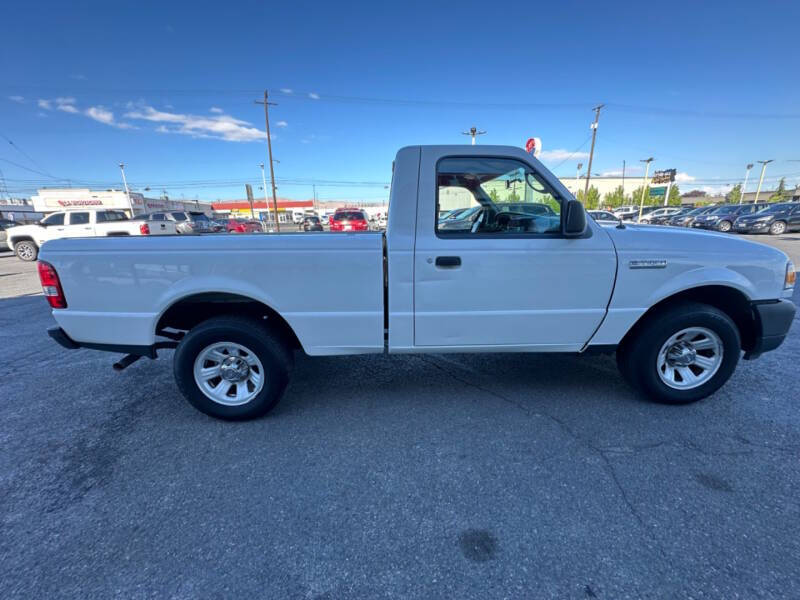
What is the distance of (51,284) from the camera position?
2723 mm

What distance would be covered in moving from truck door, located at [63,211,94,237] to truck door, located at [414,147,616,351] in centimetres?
1669

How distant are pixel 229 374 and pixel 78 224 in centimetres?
1618

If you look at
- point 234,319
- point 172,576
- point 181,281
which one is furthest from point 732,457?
point 181,281

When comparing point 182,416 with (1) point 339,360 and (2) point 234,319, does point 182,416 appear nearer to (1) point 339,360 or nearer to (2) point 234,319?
(2) point 234,319

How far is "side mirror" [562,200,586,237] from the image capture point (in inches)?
100

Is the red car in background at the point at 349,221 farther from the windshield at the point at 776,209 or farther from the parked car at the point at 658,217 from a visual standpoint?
the parked car at the point at 658,217

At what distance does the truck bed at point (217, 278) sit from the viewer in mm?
2654

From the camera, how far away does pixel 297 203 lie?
98.5 metres

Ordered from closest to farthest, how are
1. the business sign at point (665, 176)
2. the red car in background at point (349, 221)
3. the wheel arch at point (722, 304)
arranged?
the wheel arch at point (722, 304), the red car in background at point (349, 221), the business sign at point (665, 176)

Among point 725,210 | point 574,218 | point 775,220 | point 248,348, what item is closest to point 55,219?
point 248,348

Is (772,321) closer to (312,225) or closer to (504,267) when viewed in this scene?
(504,267)

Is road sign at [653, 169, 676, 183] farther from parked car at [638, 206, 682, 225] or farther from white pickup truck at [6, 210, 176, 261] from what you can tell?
white pickup truck at [6, 210, 176, 261]

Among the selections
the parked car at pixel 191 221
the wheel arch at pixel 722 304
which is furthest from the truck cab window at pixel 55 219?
the wheel arch at pixel 722 304

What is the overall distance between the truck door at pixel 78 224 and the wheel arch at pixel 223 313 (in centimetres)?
1512
